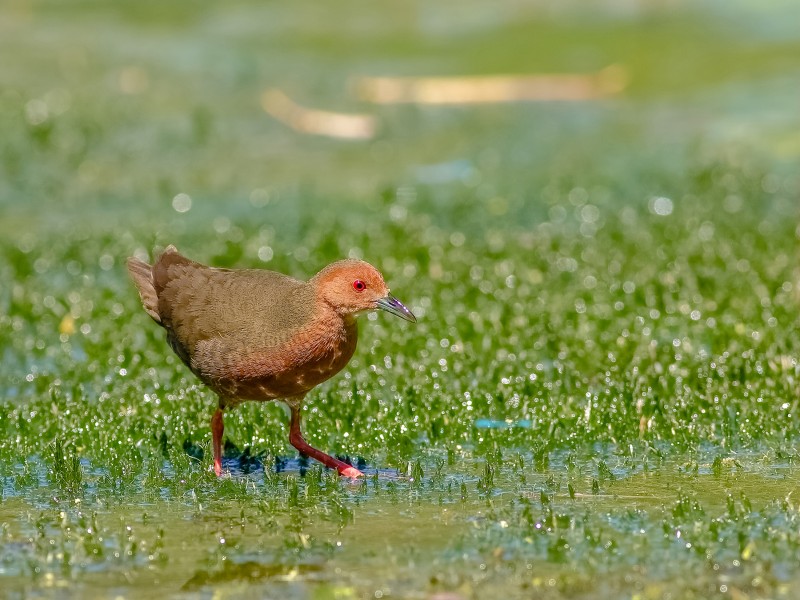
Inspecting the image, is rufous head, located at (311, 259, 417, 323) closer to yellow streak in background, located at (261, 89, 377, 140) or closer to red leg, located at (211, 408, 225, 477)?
red leg, located at (211, 408, 225, 477)

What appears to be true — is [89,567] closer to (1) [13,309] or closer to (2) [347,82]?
(1) [13,309]

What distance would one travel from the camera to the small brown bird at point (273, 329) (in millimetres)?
7965

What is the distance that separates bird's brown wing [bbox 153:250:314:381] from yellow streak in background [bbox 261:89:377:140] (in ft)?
39.8

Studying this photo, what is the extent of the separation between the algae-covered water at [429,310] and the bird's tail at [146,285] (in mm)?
678

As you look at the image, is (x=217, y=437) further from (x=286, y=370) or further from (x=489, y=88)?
(x=489, y=88)

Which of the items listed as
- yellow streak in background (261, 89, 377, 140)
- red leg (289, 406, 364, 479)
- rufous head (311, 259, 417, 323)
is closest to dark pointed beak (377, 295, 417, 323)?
rufous head (311, 259, 417, 323)

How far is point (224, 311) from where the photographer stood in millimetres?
8359

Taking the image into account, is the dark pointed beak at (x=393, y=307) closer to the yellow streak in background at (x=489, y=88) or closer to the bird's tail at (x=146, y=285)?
the bird's tail at (x=146, y=285)

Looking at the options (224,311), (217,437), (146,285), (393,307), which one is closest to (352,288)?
(393,307)

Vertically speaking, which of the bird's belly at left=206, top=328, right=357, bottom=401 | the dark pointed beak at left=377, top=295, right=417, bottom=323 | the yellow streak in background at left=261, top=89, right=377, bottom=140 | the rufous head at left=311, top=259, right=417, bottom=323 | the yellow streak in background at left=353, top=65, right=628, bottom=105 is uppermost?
the yellow streak in background at left=353, top=65, right=628, bottom=105

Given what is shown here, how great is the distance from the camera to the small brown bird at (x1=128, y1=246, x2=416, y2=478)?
26.1 feet

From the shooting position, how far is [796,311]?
36.2ft

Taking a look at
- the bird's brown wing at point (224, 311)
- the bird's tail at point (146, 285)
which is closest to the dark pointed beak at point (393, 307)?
the bird's brown wing at point (224, 311)

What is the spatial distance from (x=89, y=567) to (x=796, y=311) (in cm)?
633
